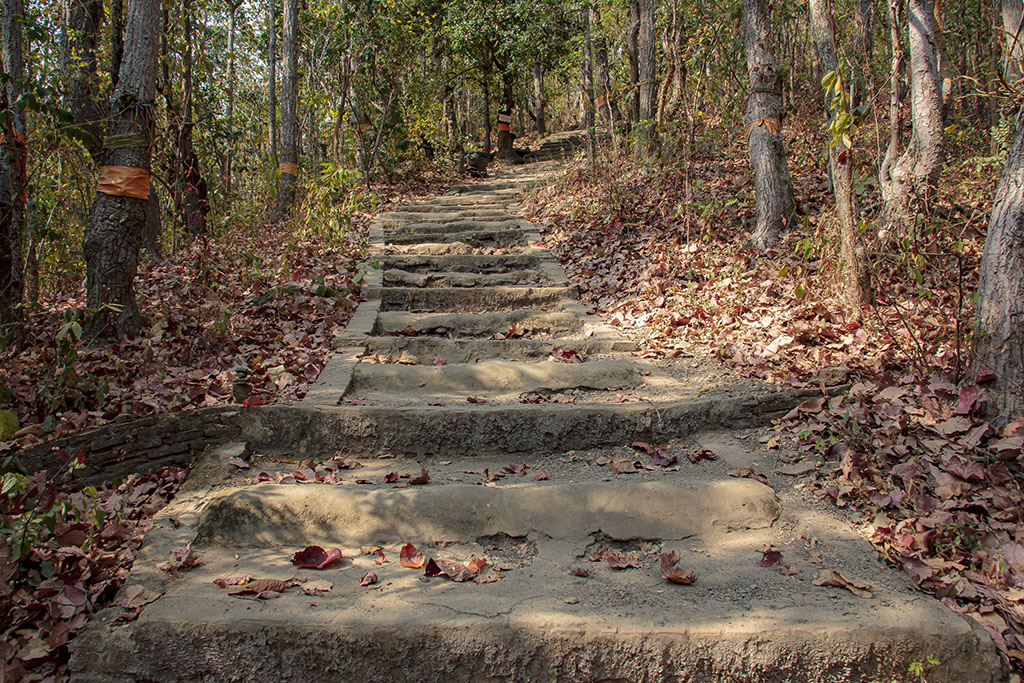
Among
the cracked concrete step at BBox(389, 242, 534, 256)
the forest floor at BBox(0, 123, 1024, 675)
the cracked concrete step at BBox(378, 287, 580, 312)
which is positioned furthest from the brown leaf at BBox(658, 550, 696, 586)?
the cracked concrete step at BBox(389, 242, 534, 256)

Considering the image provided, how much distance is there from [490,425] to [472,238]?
4.51m

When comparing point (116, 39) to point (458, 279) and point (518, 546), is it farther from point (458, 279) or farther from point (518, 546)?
point (518, 546)

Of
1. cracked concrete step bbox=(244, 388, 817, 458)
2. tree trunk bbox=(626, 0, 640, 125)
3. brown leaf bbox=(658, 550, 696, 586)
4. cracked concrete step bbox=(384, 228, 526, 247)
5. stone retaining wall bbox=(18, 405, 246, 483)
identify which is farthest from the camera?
tree trunk bbox=(626, 0, 640, 125)

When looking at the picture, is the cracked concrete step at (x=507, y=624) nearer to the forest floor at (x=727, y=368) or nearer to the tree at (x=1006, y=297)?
the forest floor at (x=727, y=368)

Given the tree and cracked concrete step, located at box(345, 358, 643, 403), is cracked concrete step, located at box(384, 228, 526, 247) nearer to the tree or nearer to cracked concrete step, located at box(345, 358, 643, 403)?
cracked concrete step, located at box(345, 358, 643, 403)

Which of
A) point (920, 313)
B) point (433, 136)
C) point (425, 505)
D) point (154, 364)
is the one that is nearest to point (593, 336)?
point (920, 313)

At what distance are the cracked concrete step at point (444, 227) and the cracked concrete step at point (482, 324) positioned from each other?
2.95m

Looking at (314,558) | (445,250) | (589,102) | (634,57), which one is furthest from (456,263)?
(634,57)

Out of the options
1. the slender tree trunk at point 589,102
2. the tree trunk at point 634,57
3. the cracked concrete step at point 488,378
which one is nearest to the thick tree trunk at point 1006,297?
the cracked concrete step at point 488,378

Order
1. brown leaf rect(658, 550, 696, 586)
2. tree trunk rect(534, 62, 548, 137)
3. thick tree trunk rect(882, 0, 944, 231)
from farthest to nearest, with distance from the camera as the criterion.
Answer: tree trunk rect(534, 62, 548, 137) → thick tree trunk rect(882, 0, 944, 231) → brown leaf rect(658, 550, 696, 586)

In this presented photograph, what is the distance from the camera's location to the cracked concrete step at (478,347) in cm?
432

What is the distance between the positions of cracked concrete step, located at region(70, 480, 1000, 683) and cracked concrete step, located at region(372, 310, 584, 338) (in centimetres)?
244

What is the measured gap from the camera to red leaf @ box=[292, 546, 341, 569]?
229cm

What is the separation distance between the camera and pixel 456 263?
6.30 m
